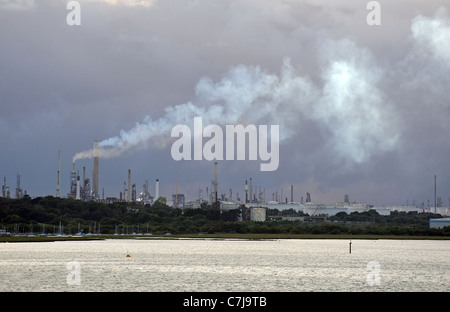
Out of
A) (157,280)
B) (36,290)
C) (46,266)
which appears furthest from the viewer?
(46,266)

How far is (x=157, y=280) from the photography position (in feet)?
318

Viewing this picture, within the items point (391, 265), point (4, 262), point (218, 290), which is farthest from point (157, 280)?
point (391, 265)

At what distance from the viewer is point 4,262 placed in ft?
426
